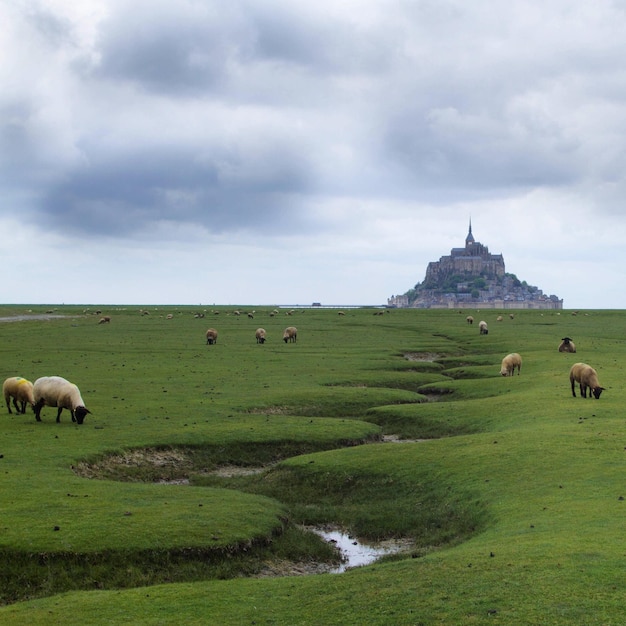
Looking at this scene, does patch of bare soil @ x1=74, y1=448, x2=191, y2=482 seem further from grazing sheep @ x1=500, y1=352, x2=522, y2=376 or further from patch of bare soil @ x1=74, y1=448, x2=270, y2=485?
grazing sheep @ x1=500, y1=352, x2=522, y2=376

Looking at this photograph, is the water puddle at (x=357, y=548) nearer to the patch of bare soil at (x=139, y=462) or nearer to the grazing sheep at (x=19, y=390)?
the patch of bare soil at (x=139, y=462)

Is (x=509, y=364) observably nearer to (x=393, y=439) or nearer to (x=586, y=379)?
(x=586, y=379)

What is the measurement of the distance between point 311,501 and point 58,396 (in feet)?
42.1

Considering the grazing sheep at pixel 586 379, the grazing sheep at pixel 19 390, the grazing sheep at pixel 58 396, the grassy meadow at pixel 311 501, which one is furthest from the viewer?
the grazing sheep at pixel 586 379

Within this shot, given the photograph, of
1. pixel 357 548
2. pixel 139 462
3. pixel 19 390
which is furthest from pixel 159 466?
pixel 357 548

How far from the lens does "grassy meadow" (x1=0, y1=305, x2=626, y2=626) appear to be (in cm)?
1253

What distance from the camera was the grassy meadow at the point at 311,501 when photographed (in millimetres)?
12531

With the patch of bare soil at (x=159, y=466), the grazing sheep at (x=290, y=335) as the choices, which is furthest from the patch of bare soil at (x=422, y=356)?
the patch of bare soil at (x=159, y=466)

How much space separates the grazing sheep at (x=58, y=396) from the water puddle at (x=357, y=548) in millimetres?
13776

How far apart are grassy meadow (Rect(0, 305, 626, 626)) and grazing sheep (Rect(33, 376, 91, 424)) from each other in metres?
0.72

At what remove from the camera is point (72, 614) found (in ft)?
41.5

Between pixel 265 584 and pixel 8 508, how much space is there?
7.60 metres

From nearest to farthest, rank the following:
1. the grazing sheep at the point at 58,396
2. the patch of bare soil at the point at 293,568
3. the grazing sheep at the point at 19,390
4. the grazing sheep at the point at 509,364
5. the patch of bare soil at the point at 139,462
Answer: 1. the patch of bare soil at the point at 293,568
2. the patch of bare soil at the point at 139,462
3. the grazing sheep at the point at 58,396
4. the grazing sheep at the point at 19,390
5. the grazing sheep at the point at 509,364

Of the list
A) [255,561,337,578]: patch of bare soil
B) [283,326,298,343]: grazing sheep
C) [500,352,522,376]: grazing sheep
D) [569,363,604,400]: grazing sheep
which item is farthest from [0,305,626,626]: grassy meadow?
[283,326,298,343]: grazing sheep
